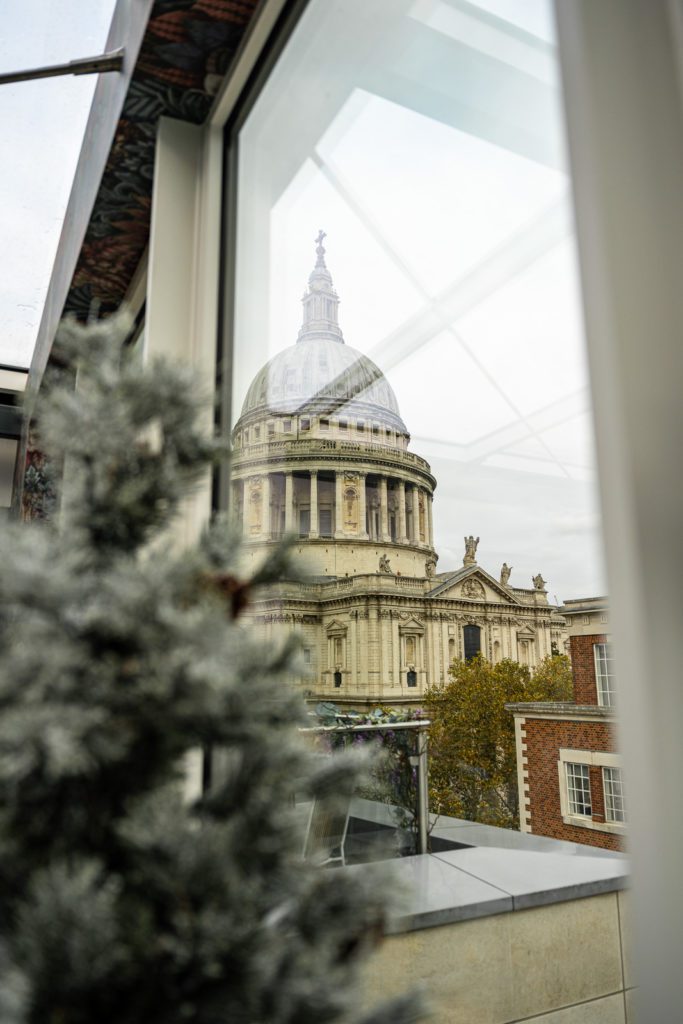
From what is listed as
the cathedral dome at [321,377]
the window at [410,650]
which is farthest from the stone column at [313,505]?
the window at [410,650]

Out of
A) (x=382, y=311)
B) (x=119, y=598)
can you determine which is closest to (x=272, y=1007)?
(x=119, y=598)

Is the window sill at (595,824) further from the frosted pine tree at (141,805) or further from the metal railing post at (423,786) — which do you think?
the frosted pine tree at (141,805)

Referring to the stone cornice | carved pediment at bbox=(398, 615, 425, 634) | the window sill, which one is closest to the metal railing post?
carved pediment at bbox=(398, 615, 425, 634)

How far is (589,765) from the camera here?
2.28 ft

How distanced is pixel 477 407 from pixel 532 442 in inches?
4.5

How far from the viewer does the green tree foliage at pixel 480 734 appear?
790 millimetres

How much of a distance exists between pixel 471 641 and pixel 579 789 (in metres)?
0.21

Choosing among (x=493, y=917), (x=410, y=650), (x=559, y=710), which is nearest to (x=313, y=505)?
(x=410, y=650)

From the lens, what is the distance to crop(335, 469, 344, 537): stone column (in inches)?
41.2

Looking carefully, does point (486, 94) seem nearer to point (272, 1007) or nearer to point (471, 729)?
point (471, 729)

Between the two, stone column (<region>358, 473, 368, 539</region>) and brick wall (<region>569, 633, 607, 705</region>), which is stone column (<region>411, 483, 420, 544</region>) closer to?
stone column (<region>358, 473, 368, 539</region>)

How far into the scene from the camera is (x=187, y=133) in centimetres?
158

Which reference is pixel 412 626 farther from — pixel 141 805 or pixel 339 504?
pixel 141 805

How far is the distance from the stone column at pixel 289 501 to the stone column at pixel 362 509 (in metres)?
0.14
